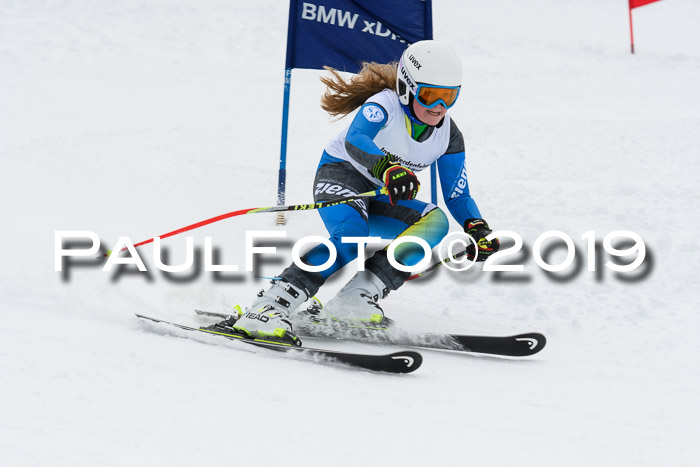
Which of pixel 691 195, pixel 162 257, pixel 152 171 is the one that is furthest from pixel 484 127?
pixel 162 257

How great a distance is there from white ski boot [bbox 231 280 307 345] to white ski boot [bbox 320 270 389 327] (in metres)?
0.30

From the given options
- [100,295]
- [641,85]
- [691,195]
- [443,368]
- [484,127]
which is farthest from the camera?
[641,85]

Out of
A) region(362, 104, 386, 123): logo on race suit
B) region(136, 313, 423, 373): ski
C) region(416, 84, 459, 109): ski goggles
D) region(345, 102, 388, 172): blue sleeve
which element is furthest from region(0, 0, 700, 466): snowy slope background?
region(416, 84, 459, 109): ski goggles

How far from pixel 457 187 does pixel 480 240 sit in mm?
382

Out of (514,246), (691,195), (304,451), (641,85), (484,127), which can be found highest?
(641,85)

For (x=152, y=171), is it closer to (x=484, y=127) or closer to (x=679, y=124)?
(x=484, y=127)

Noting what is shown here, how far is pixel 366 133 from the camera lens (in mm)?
3699

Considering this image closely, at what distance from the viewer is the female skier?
3.55 metres

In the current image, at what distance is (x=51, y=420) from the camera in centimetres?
242

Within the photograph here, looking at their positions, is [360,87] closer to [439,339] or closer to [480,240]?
[480,240]

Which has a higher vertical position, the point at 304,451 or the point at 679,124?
the point at 679,124

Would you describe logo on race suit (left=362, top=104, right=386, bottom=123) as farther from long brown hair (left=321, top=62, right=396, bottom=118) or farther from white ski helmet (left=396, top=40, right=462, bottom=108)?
long brown hair (left=321, top=62, right=396, bottom=118)

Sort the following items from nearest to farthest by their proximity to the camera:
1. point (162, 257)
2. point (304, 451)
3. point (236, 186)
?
1. point (304, 451)
2. point (162, 257)
3. point (236, 186)

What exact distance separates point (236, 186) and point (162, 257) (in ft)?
6.35
